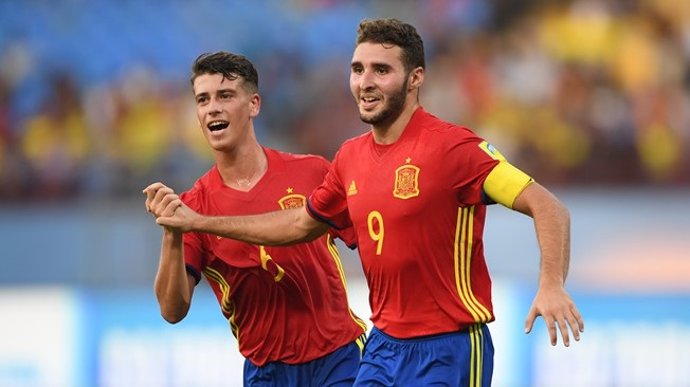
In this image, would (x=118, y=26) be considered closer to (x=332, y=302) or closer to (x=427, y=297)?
(x=332, y=302)

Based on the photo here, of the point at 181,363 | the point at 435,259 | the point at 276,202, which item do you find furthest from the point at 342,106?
the point at 435,259

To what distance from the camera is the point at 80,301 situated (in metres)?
11.9

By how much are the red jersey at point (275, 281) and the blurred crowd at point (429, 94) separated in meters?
6.91

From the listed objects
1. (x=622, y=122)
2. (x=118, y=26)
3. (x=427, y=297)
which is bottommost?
(x=427, y=297)

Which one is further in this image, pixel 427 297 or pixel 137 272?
pixel 137 272

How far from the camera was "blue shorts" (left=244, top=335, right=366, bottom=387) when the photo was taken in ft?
21.6

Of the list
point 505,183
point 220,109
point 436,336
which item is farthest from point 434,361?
point 220,109

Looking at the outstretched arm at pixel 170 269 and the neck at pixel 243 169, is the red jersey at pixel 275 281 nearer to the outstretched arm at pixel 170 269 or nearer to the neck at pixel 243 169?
the neck at pixel 243 169

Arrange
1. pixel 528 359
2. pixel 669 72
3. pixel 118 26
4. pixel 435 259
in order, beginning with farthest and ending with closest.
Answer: pixel 118 26, pixel 669 72, pixel 528 359, pixel 435 259

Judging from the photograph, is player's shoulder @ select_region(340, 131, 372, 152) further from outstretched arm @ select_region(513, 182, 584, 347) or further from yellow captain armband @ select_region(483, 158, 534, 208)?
outstretched arm @ select_region(513, 182, 584, 347)

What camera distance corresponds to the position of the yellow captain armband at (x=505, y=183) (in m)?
5.31

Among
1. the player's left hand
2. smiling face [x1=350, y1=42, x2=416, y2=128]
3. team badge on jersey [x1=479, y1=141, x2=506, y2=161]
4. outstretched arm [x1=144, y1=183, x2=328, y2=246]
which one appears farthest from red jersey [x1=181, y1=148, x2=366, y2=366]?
the player's left hand

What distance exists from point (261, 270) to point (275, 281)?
9 cm

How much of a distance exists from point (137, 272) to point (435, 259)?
274 inches
